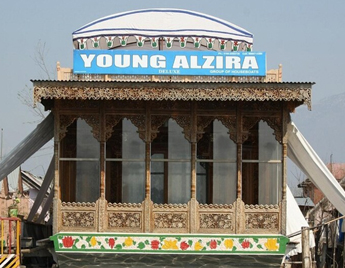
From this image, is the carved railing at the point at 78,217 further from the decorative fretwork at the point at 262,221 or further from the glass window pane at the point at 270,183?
the glass window pane at the point at 270,183

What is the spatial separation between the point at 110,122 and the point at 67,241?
244 cm

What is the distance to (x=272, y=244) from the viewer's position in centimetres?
1702

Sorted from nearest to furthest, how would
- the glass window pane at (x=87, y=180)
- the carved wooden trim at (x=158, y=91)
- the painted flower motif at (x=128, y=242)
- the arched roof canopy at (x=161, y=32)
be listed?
the carved wooden trim at (x=158, y=91) → the painted flower motif at (x=128, y=242) → the glass window pane at (x=87, y=180) → the arched roof canopy at (x=161, y=32)

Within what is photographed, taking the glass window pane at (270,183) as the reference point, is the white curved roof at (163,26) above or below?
above

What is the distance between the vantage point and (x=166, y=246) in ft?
55.6

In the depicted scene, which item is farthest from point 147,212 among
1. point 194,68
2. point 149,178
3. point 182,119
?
point 194,68

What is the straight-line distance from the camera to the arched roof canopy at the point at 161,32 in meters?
18.6

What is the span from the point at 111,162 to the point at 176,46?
288 cm

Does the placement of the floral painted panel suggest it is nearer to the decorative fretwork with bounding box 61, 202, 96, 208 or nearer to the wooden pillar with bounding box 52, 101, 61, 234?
the wooden pillar with bounding box 52, 101, 61, 234

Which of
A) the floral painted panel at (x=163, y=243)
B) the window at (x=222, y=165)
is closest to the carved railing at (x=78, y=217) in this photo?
the floral painted panel at (x=163, y=243)

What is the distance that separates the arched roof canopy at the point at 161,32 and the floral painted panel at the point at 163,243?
4.19 meters

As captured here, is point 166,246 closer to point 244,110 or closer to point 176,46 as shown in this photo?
point 244,110

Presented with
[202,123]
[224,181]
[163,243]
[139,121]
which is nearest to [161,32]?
[139,121]

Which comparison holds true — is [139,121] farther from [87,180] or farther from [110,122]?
[87,180]
